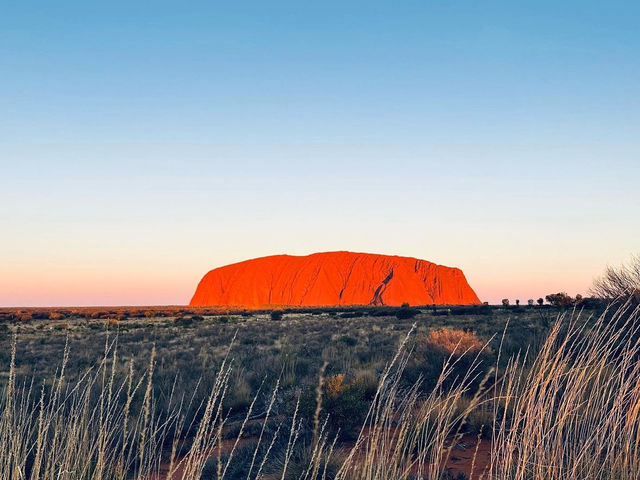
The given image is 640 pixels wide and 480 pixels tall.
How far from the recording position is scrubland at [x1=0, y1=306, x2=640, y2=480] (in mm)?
Result: 3518

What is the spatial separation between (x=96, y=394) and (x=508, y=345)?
8.62 meters

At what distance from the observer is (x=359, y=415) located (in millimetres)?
7156

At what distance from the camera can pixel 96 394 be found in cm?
974

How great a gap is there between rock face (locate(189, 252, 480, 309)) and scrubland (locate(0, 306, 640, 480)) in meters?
106

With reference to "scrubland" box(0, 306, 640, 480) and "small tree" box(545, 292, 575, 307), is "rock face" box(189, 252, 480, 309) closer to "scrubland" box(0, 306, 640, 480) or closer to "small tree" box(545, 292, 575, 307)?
"small tree" box(545, 292, 575, 307)

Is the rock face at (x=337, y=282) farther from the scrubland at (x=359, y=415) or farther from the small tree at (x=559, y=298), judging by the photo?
the scrubland at (x=359, y=415)

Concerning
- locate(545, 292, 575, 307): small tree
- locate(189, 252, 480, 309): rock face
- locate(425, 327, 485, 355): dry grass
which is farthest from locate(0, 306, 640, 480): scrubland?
locate(189, 252, 480, 309): rock face

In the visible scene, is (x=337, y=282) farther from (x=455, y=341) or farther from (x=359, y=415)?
(x=359, y=415)

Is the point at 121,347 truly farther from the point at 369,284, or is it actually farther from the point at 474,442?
the point at 369,284

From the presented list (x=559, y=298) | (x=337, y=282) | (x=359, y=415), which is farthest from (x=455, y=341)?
(x=337, y=282)

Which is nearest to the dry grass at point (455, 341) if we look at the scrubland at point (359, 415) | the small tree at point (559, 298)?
the scrubland at point (359, 415)

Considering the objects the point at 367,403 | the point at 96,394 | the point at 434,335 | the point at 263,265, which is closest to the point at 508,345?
the point at 434,335

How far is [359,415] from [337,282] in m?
117

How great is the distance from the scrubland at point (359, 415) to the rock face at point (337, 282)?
106 m
